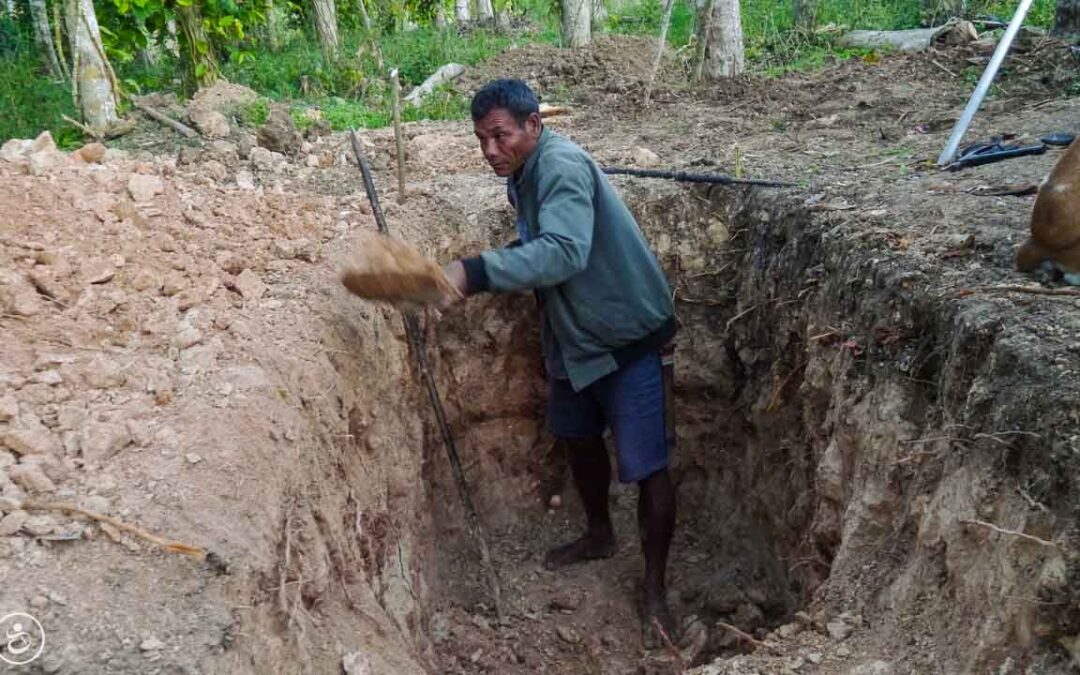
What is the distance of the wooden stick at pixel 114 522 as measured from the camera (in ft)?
6.70

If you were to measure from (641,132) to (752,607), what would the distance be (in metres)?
3.43

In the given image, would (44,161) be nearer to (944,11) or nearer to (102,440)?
(102,440)

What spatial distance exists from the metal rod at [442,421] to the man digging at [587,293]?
548mm

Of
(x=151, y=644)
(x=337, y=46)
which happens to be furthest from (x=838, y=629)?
(x=337, y=46)

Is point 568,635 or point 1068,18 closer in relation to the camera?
point 568,635

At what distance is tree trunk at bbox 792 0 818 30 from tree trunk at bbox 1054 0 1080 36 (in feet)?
9.69

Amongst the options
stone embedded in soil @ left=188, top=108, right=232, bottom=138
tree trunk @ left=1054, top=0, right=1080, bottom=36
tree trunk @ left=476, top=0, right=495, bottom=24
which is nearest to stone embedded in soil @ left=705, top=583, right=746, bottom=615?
stone embedded in soil @ left=188, top=108, right=232, bottom=138

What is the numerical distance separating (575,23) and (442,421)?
276 inches

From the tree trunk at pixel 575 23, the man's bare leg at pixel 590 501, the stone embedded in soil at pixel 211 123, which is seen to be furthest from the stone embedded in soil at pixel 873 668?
the tree trunk at pixel 575 23

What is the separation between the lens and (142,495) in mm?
2193

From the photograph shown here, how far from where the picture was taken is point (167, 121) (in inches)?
210

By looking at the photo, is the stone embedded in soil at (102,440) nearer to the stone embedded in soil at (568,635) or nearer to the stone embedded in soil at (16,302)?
the stone embedded in soil at (16,302)

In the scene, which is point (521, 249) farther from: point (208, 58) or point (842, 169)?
point (208, 58)

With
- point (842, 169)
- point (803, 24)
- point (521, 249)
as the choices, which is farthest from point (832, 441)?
point (803, 24)
